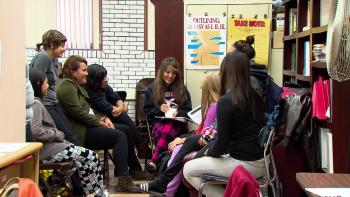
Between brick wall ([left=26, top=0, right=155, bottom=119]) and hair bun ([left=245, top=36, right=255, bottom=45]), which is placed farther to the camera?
brick wall ([left=26, top=0, right=155, bottom=119])

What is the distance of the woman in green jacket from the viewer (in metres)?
4.46

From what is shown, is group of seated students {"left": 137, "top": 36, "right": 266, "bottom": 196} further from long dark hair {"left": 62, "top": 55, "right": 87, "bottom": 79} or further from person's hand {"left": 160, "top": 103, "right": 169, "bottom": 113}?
long dark hair {"left": 62, "top": 55, "right": 87, "bottom": 79}

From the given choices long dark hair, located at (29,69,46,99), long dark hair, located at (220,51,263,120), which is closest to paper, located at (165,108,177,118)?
long dark hair, located at (29,69,46,99)

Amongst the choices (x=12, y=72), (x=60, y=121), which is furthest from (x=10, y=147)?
(x=60, y=121)

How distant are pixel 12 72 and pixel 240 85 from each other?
1.51m

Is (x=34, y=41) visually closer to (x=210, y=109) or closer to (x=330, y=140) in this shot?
(x=210, y=109)

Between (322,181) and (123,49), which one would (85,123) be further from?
(322,181)

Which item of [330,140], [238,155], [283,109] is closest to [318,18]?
[283,109]

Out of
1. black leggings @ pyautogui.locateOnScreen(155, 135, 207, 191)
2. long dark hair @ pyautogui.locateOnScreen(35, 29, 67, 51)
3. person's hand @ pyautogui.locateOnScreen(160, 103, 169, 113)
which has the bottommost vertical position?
black leggings @ pyautogui.locateOnScreen(155, 135, 207, 191)

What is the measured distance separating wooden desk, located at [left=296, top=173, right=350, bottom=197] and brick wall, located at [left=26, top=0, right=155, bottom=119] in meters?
5.00

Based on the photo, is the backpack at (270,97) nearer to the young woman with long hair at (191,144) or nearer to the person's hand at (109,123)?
the young woman with long hair at (191,144)

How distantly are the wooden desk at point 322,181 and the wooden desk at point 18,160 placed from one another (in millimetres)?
1311

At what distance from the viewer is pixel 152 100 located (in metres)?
5.04

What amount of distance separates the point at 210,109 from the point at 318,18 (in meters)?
1.12
